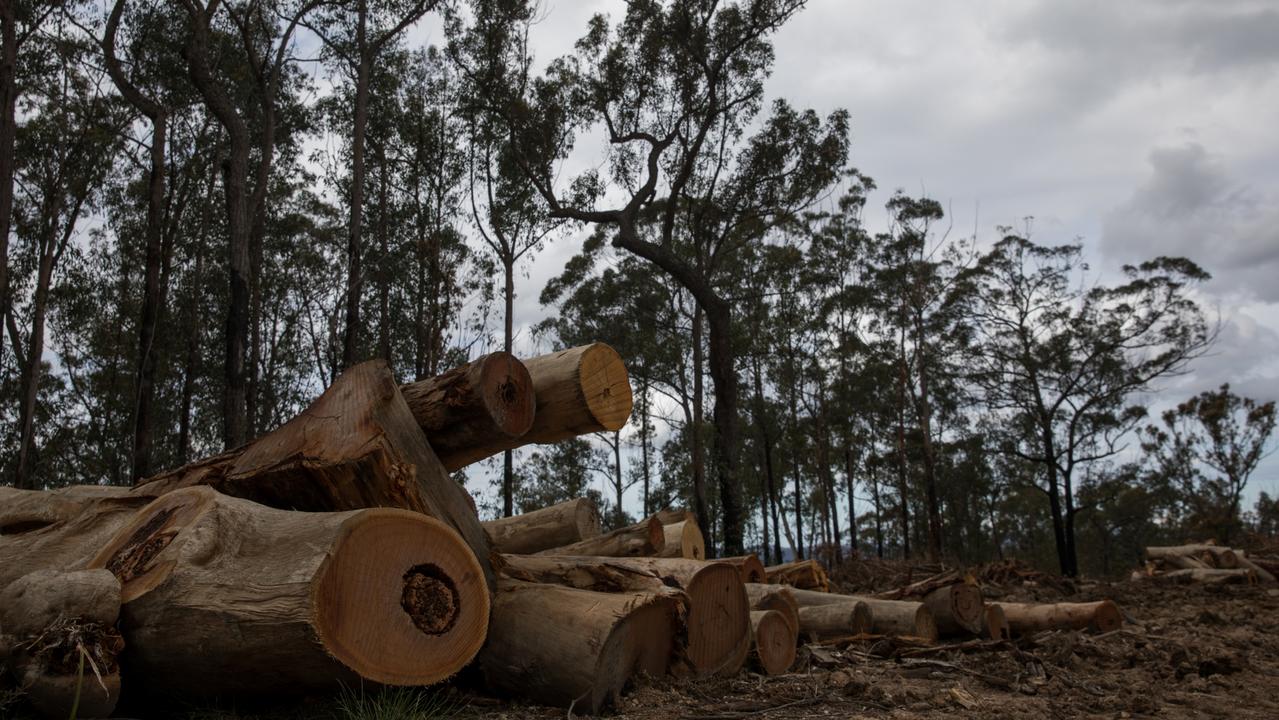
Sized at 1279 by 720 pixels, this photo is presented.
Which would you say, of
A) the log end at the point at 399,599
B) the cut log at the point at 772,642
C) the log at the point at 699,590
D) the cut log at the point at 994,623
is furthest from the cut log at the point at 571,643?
the cut log at the point at 994,623

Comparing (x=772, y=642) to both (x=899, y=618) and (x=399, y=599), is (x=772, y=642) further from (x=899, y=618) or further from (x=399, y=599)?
(x=399, y=599)

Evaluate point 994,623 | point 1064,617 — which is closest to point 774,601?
point 994,623

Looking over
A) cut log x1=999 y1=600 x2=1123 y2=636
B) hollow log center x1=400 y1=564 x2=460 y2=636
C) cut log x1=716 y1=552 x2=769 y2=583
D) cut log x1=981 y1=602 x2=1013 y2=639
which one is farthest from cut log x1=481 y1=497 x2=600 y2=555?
cut log x1=999 y1=600 x2=1123 y2=636

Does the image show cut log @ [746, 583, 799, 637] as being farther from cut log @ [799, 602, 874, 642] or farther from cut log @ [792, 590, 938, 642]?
cut log @ [792, 590, 938, 642]

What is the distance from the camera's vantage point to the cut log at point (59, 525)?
3.69 m

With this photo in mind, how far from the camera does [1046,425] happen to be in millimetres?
22156

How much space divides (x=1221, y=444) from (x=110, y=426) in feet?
109

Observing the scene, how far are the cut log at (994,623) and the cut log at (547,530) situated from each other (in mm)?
2884

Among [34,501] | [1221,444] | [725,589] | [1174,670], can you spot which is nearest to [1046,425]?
[1221,444]

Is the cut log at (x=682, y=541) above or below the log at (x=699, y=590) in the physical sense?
above

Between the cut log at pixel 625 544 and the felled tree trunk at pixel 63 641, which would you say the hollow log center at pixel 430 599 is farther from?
the cut log at pixel 625 544

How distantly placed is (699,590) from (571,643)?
0.98 m

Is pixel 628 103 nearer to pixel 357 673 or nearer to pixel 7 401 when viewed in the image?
pixel 7 401

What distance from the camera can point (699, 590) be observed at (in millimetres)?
4363
